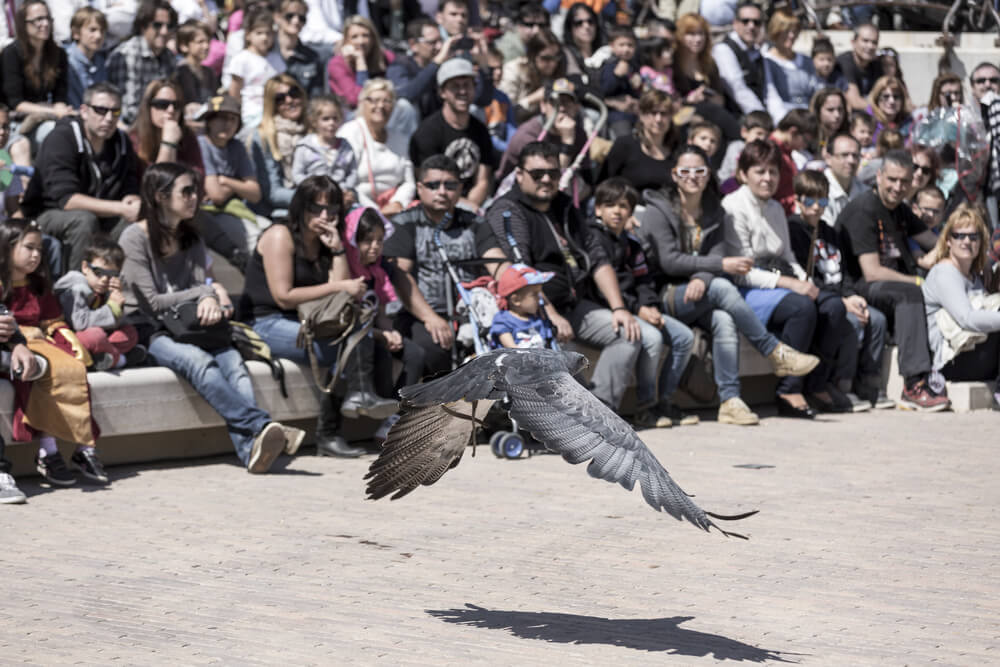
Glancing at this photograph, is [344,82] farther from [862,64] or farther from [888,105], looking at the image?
[862,64]

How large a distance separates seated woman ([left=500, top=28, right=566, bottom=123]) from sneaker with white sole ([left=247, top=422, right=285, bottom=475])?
488cm

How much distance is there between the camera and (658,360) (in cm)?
916

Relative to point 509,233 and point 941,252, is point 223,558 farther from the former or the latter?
point 941,252

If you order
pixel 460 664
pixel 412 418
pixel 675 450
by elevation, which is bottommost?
pixel 675 450

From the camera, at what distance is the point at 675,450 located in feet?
27.4

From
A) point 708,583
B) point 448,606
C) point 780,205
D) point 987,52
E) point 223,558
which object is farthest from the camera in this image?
point 987,52

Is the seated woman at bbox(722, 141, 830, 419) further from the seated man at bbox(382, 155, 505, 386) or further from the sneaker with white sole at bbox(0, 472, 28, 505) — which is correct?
the sneaker with white sole at bbox(0, 472, 28, 505)

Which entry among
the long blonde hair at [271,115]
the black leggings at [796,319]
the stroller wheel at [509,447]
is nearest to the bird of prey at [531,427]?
the stroller wheel at [509,447]

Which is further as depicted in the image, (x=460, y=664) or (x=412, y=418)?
(x=412, y=418)

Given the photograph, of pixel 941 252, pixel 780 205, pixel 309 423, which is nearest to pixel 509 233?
pixel 309 423

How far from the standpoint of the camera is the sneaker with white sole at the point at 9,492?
671 cm

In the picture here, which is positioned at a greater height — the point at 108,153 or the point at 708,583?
the point at 108,153

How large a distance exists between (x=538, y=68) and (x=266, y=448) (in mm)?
5487

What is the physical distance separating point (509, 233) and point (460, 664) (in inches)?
188
